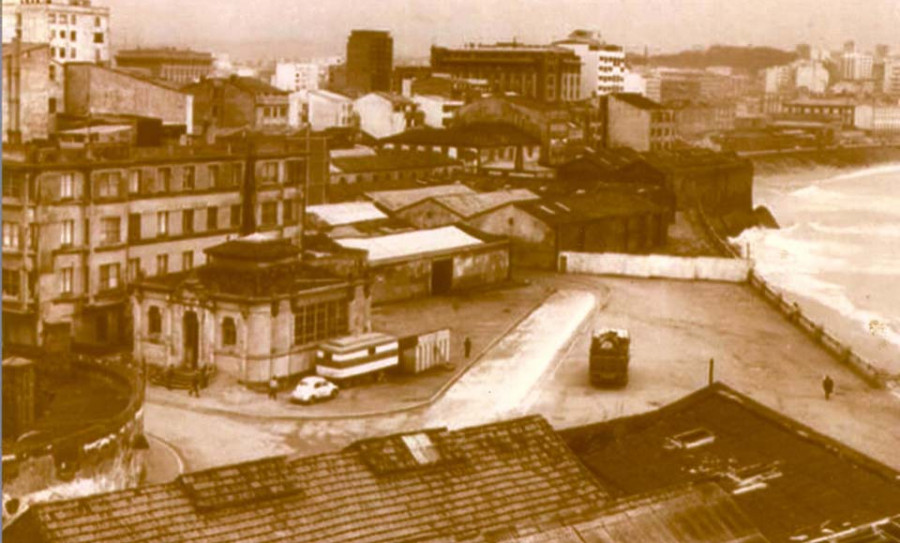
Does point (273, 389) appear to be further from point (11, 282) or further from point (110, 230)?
point (110, 230)

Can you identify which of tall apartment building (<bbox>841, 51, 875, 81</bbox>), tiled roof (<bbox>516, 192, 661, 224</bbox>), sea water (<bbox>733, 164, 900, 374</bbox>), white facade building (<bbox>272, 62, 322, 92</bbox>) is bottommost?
sea water (<bbox>733, 164, 900, 374</bbox>)

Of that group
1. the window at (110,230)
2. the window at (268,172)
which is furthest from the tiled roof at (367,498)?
the window at (268,172)

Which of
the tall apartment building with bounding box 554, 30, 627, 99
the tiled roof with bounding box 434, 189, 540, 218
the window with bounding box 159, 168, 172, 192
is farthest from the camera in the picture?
the tall apartment building with bounding box 554, 30, 627, 99

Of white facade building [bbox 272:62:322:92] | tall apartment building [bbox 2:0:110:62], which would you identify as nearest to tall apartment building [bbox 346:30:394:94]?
white facade building [bbox 272:62:322:92]

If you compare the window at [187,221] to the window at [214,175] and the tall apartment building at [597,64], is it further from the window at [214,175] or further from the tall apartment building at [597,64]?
the tall apartment building at [597,64]

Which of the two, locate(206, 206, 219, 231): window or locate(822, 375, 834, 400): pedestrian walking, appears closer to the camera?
locate(822, 375, 834, 400): pedestrian walking

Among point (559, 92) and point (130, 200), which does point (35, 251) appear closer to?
point (130, 200)

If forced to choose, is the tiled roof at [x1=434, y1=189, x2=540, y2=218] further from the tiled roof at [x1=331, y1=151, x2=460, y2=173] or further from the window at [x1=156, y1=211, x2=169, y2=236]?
the window at [x1=156, y1=211, x2=169, y2=236]

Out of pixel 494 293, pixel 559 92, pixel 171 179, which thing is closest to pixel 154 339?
pixel 171 179

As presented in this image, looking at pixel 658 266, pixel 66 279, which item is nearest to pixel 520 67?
pixel 658 266
